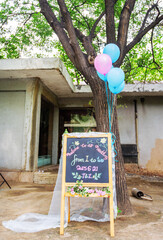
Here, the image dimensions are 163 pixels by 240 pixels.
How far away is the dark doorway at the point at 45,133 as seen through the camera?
6.52 metres

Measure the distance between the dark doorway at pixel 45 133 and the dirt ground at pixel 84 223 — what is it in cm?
198

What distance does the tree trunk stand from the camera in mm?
2951

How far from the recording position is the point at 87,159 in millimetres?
2482

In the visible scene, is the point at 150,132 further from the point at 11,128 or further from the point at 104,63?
the point at 104,63

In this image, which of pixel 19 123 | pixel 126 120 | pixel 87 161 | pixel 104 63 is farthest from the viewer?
pixel 126 120

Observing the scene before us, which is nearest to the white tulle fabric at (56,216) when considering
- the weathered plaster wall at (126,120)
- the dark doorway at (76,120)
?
the weathered plaster wall at (126,120)

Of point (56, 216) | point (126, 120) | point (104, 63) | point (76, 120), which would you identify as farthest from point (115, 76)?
point (76, 120)

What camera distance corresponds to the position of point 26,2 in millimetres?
5570

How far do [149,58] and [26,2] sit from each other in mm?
4809

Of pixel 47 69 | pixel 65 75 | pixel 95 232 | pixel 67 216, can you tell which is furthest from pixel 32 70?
pixel 95 232

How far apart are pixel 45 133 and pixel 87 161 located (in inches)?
188

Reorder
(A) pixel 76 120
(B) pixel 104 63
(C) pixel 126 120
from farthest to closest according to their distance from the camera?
(A) pixel 76 120
(C) pixel 126 120
(B) pixel 104 63

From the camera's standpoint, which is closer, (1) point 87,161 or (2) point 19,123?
(1) point 87,161

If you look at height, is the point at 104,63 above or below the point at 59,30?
below
